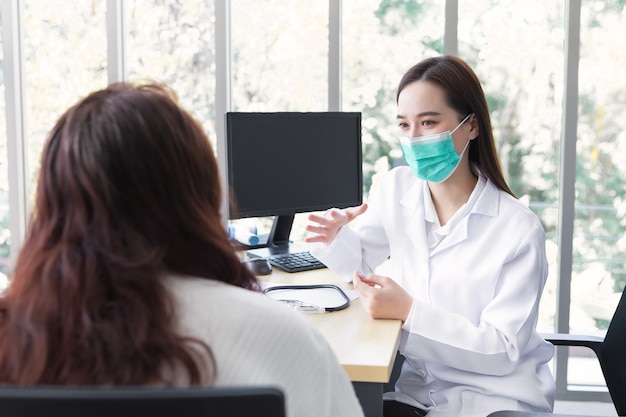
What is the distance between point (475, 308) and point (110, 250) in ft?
3.70

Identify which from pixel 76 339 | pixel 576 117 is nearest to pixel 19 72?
pixel 576 117

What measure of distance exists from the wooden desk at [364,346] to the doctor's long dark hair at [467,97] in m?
0.51

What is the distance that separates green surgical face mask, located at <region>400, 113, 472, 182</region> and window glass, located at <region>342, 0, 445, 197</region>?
111cm

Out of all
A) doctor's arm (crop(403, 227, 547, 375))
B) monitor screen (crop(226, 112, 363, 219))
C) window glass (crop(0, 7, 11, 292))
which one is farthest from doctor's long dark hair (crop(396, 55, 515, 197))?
window glass (crop(0, 7, 11, 292))

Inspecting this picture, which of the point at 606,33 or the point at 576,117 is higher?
the point at 606,33

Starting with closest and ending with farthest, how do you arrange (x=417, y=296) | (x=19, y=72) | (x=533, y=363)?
(x=533, y=363) < (x=417, y=296) < (x=19, y=72)

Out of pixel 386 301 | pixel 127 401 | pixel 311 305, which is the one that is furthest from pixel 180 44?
pixel 127 401

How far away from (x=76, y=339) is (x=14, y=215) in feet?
8.73

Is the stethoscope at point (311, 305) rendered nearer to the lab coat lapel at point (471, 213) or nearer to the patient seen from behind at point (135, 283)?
the lab coat lapel at point (471, 213)

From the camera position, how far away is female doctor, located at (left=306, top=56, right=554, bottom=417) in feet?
5.05

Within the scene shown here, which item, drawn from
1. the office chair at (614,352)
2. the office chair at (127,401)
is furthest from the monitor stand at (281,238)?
the office chair at (127,401)

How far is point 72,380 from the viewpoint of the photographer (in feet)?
2.36

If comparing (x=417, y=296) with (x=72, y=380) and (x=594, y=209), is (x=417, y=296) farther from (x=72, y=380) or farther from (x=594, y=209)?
(x=594, y=209)

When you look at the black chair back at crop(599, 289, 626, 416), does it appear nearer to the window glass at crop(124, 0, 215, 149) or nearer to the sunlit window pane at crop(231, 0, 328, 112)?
the sunlit window pane at crop(231, 0, 328, 112)
